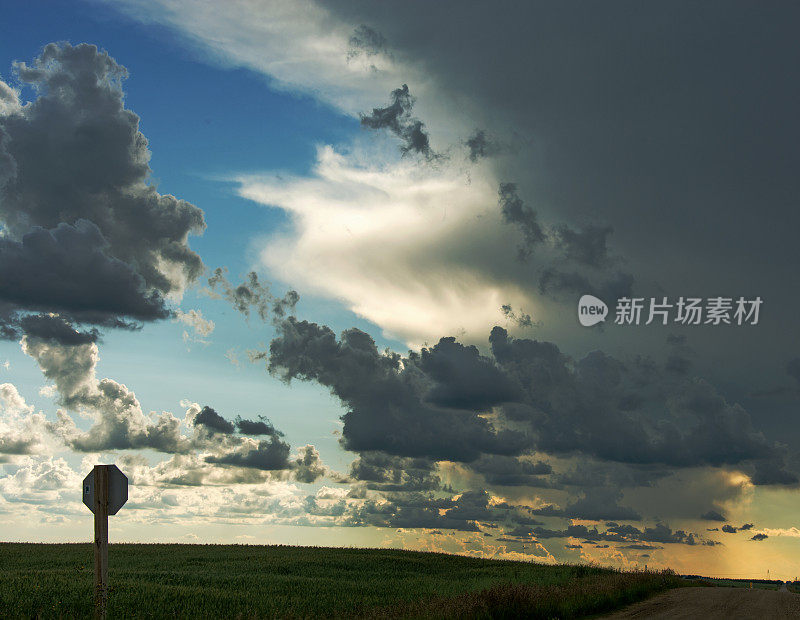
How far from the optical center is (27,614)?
71.1 ft

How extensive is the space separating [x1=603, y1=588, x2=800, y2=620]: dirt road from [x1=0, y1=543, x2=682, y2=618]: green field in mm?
1226

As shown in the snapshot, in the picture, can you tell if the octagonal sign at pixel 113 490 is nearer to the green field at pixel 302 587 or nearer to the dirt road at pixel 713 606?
the green field at pixel 302 587

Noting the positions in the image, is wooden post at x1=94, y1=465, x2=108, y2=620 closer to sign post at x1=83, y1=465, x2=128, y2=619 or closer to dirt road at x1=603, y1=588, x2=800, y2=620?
sign post at x1=83, y1=465, x2=128, y2=619

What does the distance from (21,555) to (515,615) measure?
44.8m

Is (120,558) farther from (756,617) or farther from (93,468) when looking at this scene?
(756,617)

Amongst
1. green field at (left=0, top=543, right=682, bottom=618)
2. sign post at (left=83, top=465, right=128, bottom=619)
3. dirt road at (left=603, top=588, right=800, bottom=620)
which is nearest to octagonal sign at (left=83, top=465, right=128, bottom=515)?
sign post at (left=83, top=465, right=128, bottom=619)

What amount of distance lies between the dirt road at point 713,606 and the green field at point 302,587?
1.23 m

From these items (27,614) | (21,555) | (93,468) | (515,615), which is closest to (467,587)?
(515,615)

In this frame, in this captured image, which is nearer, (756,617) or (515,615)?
(515,615)

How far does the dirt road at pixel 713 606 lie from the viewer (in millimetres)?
25312

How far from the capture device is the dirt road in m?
25.3

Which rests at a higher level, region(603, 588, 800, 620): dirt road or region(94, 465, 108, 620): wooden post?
region(94, 465, 108, 620): wooden post

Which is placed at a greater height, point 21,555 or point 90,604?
point 90,604

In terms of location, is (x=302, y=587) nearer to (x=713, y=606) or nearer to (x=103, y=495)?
(x=713, y=606)
